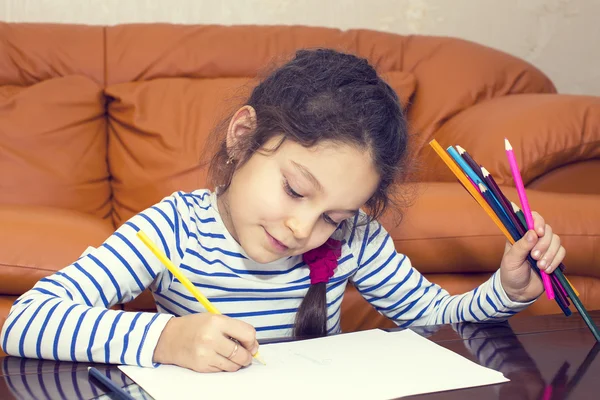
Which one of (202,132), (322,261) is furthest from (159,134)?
(322,261)

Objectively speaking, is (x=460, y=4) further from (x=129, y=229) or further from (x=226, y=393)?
(x=226, y=393)

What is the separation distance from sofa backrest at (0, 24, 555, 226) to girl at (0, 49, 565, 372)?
0.70 metres

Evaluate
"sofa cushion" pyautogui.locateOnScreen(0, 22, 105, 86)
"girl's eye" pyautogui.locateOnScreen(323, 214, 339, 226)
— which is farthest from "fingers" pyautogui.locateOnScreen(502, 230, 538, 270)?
"sofa cushion" pyautogui.locateOnScreen(0, 22, 105, 86)

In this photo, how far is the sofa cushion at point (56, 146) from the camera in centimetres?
171

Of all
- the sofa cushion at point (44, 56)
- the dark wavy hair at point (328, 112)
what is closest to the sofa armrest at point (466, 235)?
the dark wavy hair at point (328, 112)

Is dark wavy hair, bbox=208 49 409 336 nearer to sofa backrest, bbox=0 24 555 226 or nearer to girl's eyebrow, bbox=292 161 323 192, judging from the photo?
girl's eyebrow, bbox=292 161 323 192

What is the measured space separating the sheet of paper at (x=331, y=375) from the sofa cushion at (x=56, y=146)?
1.13m

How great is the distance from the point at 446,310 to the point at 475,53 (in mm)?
1255

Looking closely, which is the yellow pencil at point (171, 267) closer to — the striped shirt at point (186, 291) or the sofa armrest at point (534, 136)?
the striped shirt at point (186, 291)

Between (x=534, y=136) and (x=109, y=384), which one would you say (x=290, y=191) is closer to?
(x=109, y=384)

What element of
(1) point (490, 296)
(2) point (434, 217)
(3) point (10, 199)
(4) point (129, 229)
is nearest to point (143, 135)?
(3) point (10, 199)

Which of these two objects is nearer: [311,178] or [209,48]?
[311,178]

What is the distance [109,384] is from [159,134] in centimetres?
122

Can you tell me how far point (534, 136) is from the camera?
1.61 meters
